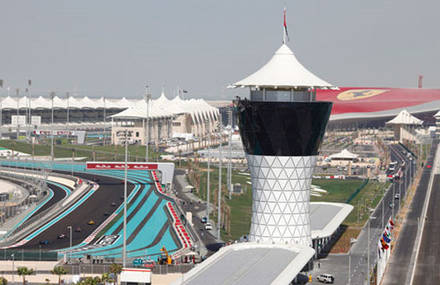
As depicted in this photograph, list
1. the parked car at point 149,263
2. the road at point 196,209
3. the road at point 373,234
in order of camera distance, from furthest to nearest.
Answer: the road at point 196,209
the road at point 373,234
the parked car at point 149,263

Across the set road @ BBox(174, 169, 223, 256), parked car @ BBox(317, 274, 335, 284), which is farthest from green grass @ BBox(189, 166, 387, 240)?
parked car @ BBox(317, 274, 335, 284)

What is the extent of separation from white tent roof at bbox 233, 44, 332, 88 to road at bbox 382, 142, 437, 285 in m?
21.6

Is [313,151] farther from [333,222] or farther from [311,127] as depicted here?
[333,222]

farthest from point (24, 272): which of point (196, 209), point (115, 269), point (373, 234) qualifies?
point (196, 209)

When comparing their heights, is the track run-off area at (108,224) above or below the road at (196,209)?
above

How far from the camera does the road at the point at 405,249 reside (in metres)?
89.3

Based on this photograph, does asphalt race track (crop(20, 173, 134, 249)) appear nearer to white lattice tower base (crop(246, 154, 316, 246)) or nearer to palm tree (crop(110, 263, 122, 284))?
palm tree (crop(110, 263, 122, 284))

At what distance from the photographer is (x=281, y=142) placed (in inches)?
3305

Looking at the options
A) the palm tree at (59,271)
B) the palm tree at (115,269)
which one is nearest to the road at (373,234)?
the palm tree at (115,269)

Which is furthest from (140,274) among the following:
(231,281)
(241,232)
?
(241,232)

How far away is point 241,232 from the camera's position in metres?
115

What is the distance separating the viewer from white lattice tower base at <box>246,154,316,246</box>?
277 feet

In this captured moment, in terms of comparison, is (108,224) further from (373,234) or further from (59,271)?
(373,234)

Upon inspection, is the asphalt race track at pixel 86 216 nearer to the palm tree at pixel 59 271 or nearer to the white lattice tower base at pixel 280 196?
the palm tree at pixel 59 271
